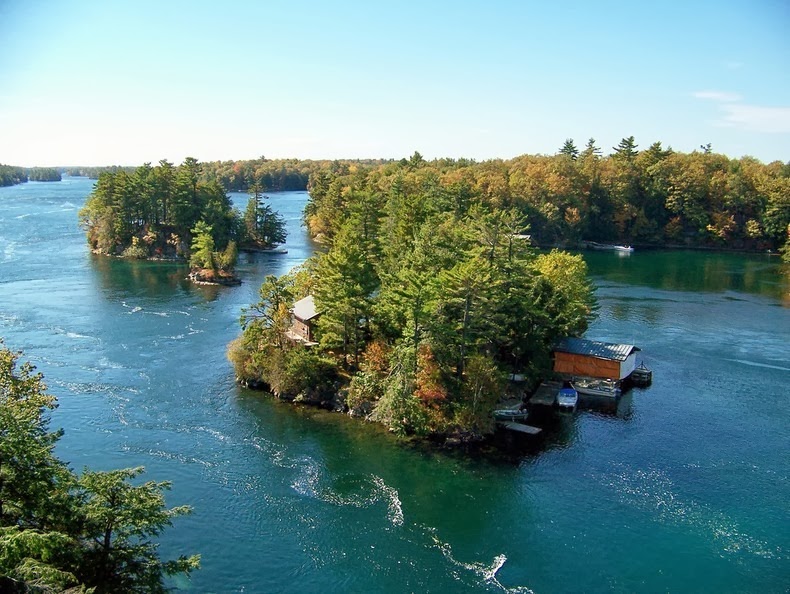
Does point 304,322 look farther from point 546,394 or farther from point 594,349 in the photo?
point 594,349

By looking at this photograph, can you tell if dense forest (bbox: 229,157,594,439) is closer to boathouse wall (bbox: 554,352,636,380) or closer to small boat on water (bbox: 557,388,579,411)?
boathouse wall (bbox: 554,352,636,380)

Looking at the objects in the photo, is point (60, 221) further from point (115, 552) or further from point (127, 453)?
point (115, 552)

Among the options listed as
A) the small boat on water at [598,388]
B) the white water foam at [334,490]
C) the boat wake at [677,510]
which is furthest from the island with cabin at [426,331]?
the boat wake at [677,510]

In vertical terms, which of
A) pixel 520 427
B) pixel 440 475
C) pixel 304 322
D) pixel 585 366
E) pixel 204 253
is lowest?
pixel 440 475

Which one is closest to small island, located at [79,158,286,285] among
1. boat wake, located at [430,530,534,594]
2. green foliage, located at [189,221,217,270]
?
green foliage, located at [189,221,217,270]

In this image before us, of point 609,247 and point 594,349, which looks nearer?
point 594,349

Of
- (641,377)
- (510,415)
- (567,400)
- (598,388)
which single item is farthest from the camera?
→ (641,377)

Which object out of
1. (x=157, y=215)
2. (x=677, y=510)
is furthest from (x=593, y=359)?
(x=157, y=215)
